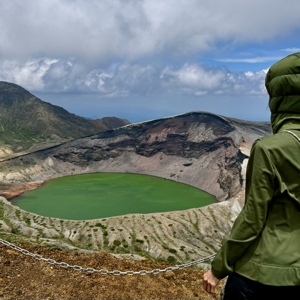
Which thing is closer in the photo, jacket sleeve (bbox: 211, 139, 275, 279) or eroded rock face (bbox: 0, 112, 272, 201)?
jacket sleeve (bbox: 211, 139, 275, 279)

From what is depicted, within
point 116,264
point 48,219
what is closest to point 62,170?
point 48,219

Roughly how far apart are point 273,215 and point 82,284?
29.2 ft

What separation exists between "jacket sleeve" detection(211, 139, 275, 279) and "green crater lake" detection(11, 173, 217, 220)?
47834 millimetres

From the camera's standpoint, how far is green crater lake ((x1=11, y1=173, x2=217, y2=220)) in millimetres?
52375

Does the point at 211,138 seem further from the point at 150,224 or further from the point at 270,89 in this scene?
the point at 270,89

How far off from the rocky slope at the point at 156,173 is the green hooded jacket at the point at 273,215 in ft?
65.8

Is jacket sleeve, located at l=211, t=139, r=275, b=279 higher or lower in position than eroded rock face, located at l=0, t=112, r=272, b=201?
higher

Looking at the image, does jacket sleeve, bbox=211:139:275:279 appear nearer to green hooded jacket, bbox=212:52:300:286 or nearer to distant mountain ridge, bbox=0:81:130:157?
green hooded jacket, bbox=212:52:300:286

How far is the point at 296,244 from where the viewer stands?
279 cm

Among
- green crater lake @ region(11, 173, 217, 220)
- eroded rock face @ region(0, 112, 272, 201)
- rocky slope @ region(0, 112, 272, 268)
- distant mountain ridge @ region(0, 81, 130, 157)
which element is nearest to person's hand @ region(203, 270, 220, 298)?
rocky slope @ region(0, 112, 272, 268)

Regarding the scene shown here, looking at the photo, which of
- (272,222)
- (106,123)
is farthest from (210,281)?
(106,123)

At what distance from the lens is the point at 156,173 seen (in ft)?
278

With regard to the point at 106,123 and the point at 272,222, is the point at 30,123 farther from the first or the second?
the point at 272,222

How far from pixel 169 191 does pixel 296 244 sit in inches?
2584
